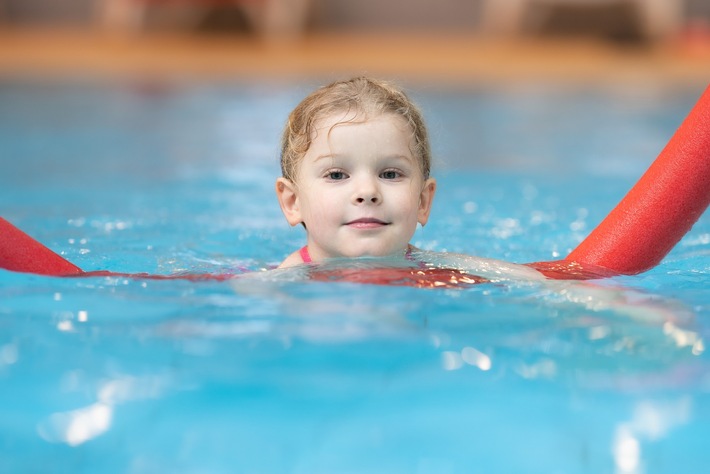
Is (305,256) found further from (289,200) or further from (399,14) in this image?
(399,14)

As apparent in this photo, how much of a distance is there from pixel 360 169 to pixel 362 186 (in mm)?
63

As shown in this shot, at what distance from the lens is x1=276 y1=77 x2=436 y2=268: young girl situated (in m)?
2.32

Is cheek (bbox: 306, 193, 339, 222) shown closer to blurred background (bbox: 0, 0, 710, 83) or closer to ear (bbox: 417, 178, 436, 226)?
ear (bbox: 417, 178, 436, 226)

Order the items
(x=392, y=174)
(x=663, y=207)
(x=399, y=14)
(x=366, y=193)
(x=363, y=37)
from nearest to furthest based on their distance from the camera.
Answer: (x=366, y=193), (x=392, y=174), (x=663, y=207), (x=363, y=37), (x=399, y=14)

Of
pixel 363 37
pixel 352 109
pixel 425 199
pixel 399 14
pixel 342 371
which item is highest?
pixel 399 14

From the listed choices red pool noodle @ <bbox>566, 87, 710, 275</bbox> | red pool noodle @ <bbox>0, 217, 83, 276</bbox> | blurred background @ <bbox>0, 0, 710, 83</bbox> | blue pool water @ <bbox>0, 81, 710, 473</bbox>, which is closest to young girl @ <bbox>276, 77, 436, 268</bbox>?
blue pool water @ <bbox>0, 81, 710, 473</bbox>

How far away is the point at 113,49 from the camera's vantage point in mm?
10641

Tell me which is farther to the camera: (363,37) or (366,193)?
(363,37)

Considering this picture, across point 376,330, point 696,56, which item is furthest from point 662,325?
point 696,56

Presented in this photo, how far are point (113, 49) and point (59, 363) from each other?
30.5 ft

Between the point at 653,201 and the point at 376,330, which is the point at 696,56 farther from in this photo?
the point at 376,330

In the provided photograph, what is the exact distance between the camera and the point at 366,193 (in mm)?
2275

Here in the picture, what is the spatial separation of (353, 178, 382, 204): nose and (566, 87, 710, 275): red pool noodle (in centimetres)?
61

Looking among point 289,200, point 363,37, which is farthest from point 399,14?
point 289,200
